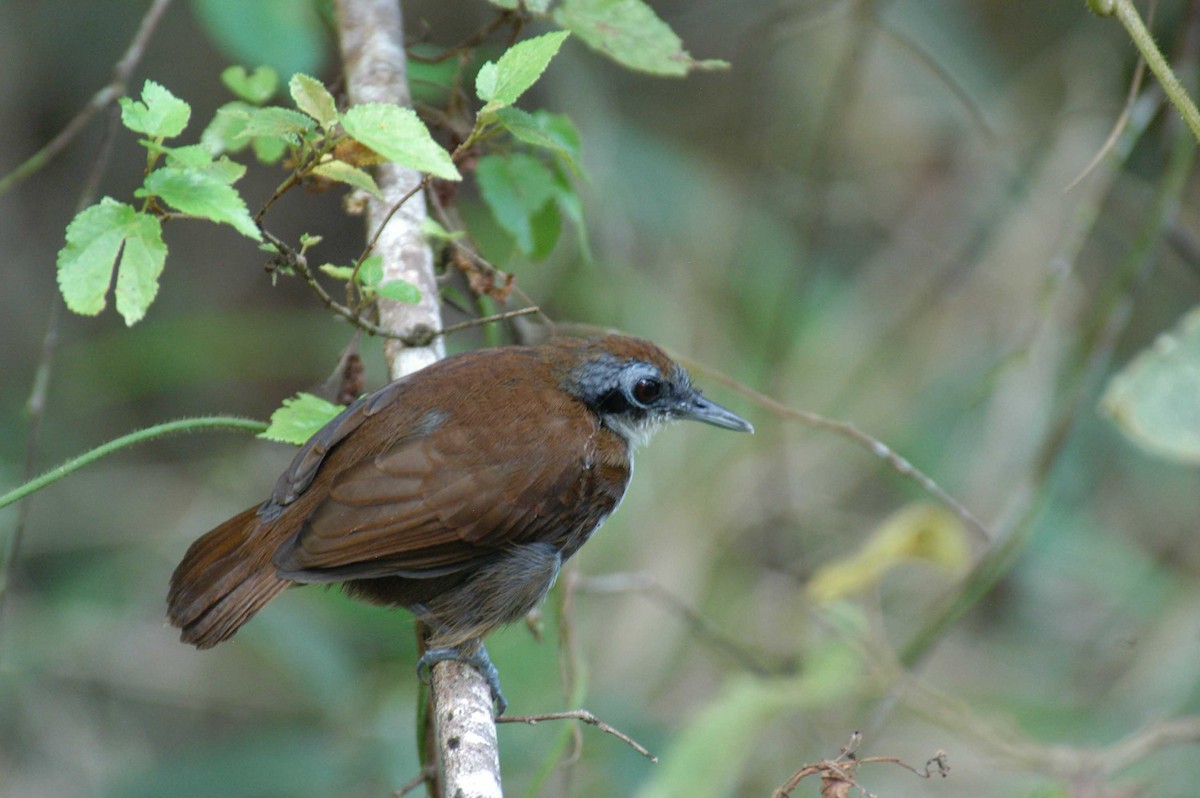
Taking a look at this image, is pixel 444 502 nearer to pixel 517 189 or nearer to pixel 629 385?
pixel 629 385

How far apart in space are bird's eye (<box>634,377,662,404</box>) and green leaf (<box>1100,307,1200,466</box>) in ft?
3.68

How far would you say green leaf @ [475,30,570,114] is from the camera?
6.70 ft

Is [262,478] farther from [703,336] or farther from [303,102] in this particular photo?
[303,102]

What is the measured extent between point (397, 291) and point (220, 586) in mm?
777

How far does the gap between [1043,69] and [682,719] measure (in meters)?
3.41

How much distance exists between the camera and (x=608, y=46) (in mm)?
2861

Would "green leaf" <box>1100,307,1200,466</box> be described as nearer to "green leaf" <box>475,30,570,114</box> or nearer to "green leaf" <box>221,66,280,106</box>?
"green leaf" <box>475,30,570,114</box>

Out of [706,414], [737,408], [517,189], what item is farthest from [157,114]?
[737,408]

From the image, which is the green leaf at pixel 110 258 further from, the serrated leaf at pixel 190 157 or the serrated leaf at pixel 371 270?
the serrated leaf at pixel 371 270

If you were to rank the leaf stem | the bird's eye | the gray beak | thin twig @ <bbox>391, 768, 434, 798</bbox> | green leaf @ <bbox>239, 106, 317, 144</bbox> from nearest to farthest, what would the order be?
1. green leaf @ <bbox>239, 106, 317, 144</bbox>
2. the leaf stem
3. thin twig @ <bbox>391, 768, 434, 798</bbox>
4. the bird's eye
5. the gray beak

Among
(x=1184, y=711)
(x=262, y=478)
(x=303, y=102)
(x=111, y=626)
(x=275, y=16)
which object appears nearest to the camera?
(x=303, y=102)

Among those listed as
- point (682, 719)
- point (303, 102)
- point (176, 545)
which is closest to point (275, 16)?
point (303, 102)

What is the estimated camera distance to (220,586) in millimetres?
2617

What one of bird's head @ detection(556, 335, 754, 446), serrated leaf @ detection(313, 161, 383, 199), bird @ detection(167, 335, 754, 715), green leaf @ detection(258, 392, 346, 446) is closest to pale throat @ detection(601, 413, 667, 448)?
bird's head @ detection(556, 335, 754, 446)
